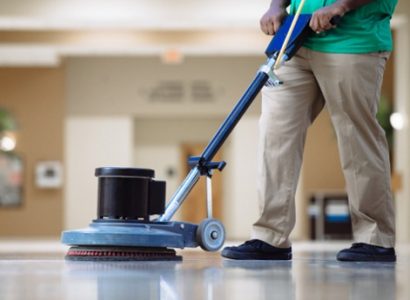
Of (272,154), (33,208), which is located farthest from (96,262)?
(33,208)

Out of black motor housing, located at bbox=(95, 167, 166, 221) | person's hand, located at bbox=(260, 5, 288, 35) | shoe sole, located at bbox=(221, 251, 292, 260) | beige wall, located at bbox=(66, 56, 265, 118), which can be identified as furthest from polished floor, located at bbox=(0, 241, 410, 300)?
beige wall, located at bbox=(66, 56, 265, 118)

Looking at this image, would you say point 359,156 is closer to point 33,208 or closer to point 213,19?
point 213,19

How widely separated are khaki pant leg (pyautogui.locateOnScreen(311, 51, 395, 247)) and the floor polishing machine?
166 millimetres

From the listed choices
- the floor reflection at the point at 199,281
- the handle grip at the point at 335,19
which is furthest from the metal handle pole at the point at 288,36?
the floor reflection at the point at 199,281

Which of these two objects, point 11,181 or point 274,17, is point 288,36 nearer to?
point 274,17

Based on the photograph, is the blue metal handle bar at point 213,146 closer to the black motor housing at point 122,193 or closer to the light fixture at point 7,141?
the black motor housing at point 122,193

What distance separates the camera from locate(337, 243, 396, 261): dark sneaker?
2.64 metres

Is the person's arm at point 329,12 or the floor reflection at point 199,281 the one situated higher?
the person's arm at point 329,12

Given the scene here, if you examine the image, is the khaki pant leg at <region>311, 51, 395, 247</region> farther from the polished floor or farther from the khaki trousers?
the polished floor

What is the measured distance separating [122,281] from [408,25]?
942cm

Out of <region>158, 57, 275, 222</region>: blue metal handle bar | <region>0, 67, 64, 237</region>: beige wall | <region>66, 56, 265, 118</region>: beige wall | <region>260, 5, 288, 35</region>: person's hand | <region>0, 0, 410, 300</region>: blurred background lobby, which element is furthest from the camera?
<region>66, 56, 265, 118</region>: beige wall

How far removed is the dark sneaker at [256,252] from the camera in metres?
2.77

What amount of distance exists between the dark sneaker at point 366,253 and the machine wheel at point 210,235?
36cm

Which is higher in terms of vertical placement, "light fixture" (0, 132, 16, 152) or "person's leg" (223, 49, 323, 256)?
"light fixture" (0, 132, 16, 152)
